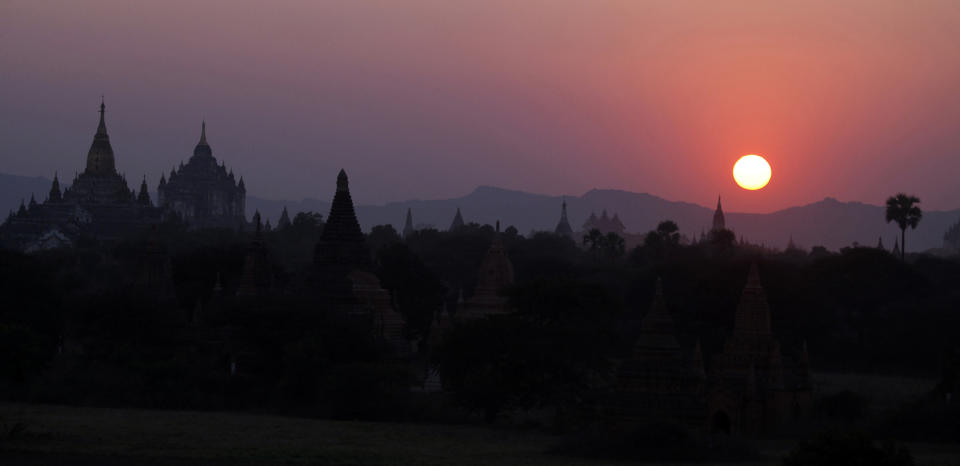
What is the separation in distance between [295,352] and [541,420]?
22.9ft

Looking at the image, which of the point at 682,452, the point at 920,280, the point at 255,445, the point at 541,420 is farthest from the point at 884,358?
the point at 255,445

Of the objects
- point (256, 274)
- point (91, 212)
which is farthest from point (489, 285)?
point (91, 212)

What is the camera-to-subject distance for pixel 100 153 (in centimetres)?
16975

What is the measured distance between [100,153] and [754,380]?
136192mm

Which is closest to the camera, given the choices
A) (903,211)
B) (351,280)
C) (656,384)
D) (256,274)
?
(656,384)

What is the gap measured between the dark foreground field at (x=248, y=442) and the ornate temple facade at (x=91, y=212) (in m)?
119

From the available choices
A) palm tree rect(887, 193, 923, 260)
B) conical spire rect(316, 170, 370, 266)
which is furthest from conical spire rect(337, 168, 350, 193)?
palm tree rect(887, 193, 923, 260)

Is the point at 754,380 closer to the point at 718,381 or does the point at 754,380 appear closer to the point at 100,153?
the point at 718,381

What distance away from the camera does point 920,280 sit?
82.3 meters

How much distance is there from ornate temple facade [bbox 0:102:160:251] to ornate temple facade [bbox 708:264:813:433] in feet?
387

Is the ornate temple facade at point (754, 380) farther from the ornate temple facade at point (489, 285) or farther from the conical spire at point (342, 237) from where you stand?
the conical spire at point (342, 237)

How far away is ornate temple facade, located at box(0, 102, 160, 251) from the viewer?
158 metres

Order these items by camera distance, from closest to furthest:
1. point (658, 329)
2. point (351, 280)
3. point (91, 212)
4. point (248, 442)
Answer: point (248, 442) < point (658, 329) < point (351, 280) < point (91, 212)

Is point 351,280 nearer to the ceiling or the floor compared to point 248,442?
nearer to the ceiling
